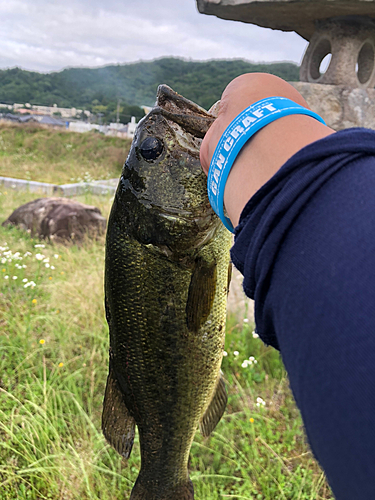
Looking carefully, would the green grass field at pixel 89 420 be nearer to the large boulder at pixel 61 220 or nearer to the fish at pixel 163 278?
the fish at pixel 163 278

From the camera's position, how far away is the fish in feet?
4.29

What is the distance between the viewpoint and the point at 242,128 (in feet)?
2.36

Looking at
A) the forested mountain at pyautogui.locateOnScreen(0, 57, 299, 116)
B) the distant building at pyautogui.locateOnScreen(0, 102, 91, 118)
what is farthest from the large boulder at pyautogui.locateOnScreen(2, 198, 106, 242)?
the distant building at pyautogui.locateOnScreen(0, 102, 91, 118)

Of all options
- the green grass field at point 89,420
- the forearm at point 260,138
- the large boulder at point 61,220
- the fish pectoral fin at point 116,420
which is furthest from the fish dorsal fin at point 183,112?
the large boulder at point 61,220

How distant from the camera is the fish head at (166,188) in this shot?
1.30 m

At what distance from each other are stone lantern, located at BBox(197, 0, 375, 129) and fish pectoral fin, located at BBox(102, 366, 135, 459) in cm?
427

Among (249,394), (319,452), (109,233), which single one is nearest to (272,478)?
(249,394)

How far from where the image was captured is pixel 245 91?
2.69ft

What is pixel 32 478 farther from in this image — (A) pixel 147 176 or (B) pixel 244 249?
(B) pixel 244 249

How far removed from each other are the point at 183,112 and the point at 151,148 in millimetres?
158

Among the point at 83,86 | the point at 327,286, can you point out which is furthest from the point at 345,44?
the point at 83,86

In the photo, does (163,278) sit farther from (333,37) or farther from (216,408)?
(333,37)

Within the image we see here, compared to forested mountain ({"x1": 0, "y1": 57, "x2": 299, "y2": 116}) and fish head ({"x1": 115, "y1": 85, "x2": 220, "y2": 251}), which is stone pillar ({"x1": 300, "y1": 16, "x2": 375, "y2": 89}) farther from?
forested mountain ({"x1": 0, "y1": 57, "x2": 299, "y2": 116})

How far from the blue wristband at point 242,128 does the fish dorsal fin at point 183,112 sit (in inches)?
18.0
